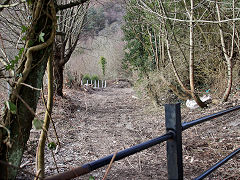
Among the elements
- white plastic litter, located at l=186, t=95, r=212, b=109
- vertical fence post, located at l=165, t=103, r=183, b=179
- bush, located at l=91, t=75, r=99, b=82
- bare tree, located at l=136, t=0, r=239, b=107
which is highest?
bare tree, located at l=136, t=0, r=239, b=107

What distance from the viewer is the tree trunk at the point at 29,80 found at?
156cm

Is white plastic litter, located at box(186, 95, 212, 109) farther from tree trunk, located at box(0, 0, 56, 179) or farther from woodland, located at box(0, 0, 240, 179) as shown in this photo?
tree trunk, located at box(0, 0, 56, 179)

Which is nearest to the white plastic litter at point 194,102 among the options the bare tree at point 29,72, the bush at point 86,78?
the bare tree at point 29,72

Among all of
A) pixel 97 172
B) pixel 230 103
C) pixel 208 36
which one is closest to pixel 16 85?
pixel 97 172

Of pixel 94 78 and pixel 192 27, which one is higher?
pixel 192 27

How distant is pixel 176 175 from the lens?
127 centimetres

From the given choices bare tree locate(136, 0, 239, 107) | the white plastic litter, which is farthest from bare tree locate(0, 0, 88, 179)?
the white plastic litter

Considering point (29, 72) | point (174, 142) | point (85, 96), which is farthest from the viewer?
point (85, 96)

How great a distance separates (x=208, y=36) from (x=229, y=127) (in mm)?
3877

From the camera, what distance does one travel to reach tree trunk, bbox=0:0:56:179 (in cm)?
156

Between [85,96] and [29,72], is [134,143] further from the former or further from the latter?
[29,72]

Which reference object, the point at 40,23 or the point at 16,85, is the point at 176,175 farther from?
the point at 40,23

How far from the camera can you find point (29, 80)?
1.74 meters

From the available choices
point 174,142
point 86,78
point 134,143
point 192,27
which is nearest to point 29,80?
point 174,142
